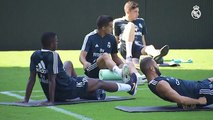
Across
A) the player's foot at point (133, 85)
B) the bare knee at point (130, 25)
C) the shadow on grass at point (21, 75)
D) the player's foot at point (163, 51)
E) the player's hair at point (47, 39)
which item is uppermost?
the player's hair at point (47, 39)

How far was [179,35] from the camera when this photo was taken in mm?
24344

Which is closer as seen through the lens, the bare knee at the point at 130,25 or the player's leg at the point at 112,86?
the player's leg at the point at 112,86

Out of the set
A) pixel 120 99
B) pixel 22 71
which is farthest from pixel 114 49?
pixel 22 71

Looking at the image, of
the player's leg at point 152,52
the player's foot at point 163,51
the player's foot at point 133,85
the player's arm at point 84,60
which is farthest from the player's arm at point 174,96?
the player's foot at point 163,51

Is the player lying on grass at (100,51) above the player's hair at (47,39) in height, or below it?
below

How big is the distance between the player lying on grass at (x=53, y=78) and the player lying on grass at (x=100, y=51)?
1398 millimetres

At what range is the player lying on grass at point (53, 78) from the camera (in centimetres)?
957

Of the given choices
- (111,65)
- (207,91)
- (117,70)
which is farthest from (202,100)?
(111,65)

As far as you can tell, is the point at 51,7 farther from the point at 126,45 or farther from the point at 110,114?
the point at 110,114

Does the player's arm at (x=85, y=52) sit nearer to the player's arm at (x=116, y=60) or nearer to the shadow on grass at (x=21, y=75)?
the player's arm at (x=116, y=60)

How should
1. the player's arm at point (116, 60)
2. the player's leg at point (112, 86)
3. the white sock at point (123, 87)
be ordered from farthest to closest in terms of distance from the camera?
1. the player's arm at point (116, 60)
2. the white sock at point (123, 87)
3. the player's leg at point (112, 86)

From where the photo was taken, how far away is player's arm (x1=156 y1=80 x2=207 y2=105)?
8.87 meters

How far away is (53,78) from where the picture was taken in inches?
375

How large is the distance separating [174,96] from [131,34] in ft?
17.8
